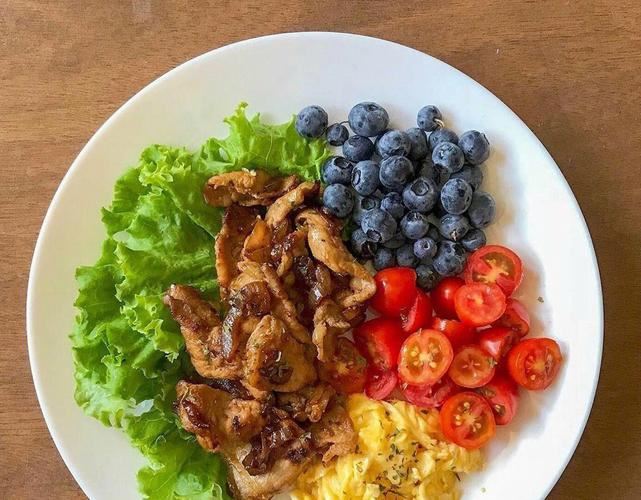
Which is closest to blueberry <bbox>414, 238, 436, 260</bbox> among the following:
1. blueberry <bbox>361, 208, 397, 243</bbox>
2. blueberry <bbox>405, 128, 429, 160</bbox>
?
blueberry <bbox>361, 208, 397, 243</bbox>

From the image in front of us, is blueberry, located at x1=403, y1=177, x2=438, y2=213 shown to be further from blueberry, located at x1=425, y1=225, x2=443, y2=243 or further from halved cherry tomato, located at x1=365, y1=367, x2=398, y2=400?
halved cherry tomato, located at x1=365, y1=367, x2=398, y2=400

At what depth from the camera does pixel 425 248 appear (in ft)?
8.64

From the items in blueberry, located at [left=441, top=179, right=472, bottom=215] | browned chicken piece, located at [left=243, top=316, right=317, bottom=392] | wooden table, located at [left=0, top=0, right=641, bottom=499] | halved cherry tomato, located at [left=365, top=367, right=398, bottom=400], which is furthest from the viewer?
wooden table, located at [left=0, top=0, right=641, bottom=499]

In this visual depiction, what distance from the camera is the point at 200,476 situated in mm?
2646

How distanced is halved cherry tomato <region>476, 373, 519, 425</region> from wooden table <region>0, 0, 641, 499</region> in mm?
445

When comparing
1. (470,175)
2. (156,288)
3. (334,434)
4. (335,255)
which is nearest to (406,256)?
(335,255)

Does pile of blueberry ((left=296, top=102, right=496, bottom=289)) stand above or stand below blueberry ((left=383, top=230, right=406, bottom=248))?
above

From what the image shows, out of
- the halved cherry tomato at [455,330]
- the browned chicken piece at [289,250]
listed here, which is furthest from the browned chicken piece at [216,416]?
the halved cherry tomato at [455,330]

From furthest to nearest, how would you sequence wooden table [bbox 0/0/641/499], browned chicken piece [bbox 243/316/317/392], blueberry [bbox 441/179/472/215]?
wooden table [bbox 0/0/641/499]
blueberry [bbox 441/179/472/215]
browned chicken piece [bbox 243/316/317/392]

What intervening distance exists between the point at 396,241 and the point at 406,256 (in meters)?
0.07

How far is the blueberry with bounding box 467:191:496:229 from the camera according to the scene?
8.74 feet

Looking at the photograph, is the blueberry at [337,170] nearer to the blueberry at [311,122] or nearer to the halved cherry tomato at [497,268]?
the blueberry at [311,122]

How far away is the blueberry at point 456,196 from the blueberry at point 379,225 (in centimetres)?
20

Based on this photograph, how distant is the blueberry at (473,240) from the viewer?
106 inches
